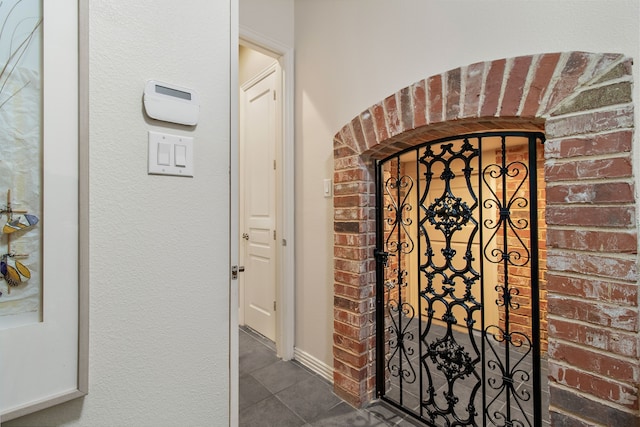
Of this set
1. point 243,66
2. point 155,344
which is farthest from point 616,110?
point 243,66

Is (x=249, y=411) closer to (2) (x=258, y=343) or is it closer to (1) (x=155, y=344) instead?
(2) (x=258, y=343)

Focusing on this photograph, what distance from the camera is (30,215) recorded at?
0.71 metres

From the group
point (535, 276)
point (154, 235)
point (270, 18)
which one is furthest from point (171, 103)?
point (270, 18)

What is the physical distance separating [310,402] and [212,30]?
1.95 m

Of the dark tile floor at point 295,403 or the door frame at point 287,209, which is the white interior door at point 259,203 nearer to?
the door frame at point 287,209

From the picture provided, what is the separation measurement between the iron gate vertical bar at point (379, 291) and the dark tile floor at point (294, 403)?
16 centimetres

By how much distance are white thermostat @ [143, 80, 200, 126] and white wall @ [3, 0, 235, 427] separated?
24 millimetres

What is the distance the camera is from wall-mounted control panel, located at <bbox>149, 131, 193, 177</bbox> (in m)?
0.88

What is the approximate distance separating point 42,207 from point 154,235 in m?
0.25

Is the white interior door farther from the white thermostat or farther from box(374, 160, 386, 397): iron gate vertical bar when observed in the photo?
the white thermostat

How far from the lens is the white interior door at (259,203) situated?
2.60 m

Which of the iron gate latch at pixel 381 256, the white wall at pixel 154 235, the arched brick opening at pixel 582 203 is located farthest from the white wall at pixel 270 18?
the iron gate latch at pixel 381 256

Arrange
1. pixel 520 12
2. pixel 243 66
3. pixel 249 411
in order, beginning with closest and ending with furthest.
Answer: pixel 520 12 < pixel 249 411 < pixel 243 66

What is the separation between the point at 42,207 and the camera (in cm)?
72
